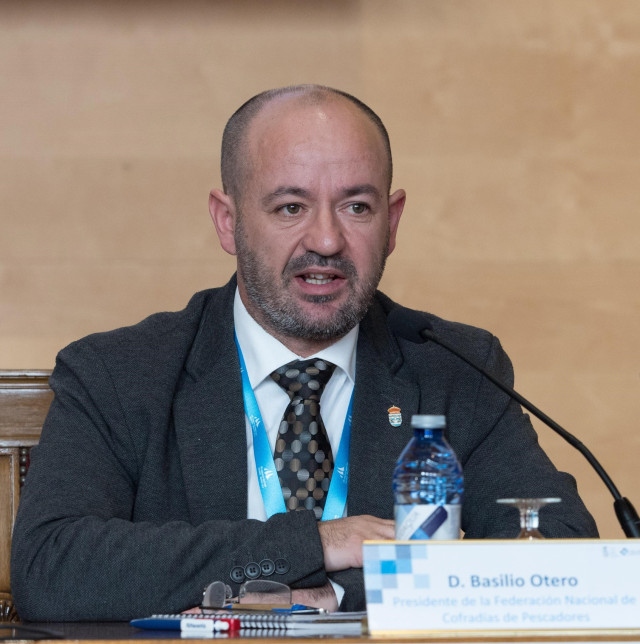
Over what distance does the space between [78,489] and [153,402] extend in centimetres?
28

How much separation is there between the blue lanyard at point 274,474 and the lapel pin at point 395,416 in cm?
9

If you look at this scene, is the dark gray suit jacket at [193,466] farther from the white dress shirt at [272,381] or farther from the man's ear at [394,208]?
the man's ear at [394,208]

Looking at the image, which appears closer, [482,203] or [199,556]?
[199,556]

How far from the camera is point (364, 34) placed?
11.8ft

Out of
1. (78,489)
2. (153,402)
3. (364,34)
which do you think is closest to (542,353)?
(364,34)

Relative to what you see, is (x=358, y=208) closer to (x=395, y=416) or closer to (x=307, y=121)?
(x=307, y=121)

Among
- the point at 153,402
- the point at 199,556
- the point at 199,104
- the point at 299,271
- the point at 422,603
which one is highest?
the point at 199,104

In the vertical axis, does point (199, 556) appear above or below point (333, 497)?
below

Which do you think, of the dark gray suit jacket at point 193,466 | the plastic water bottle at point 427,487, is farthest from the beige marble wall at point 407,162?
the plastic water bottle at point 427,487

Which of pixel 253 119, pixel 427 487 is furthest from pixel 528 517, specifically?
pixel 253 119

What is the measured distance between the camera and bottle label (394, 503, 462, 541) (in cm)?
133

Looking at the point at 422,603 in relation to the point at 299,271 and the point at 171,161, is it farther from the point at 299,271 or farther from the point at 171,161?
the point at 171,161

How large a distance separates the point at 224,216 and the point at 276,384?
1.52 feet

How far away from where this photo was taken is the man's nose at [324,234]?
7.11 feet
